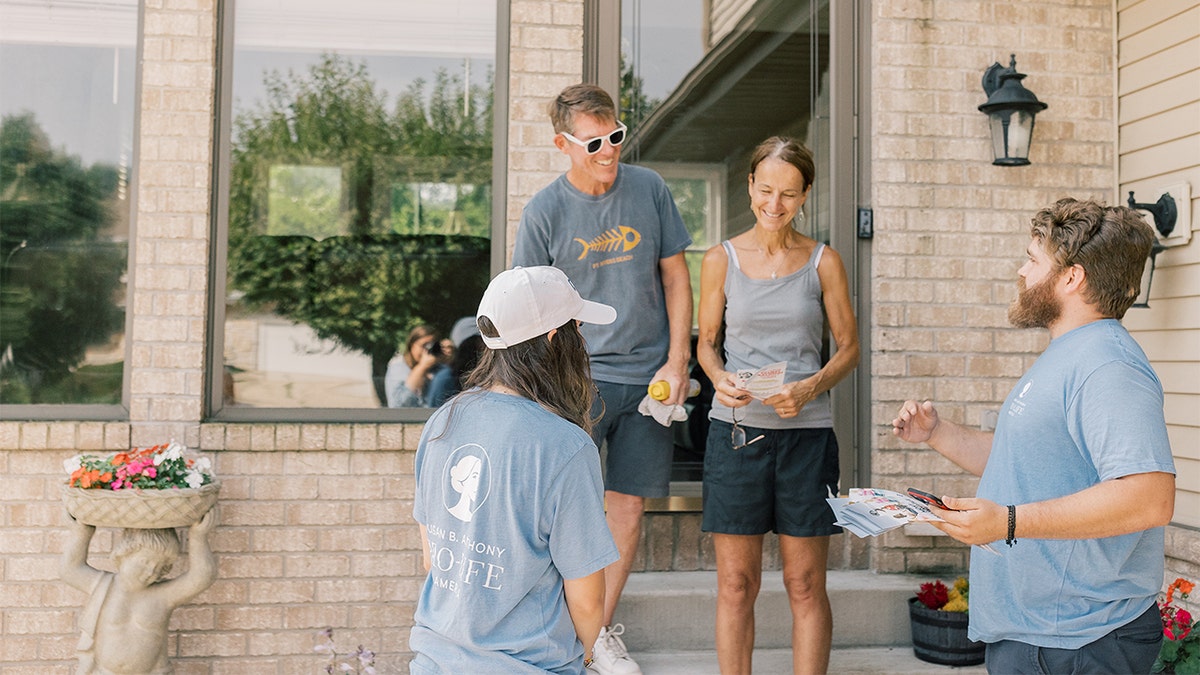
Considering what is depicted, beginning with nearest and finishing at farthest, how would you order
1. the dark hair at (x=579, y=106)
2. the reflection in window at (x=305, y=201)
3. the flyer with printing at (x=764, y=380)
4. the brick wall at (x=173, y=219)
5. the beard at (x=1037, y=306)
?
the beard at (x=1037, y=306), the flyer with printing at (x=764, y=380), the dark hair at (x=579, y=106), the brick wall at (x=173, y=219), the reflection in window at (x=305, y=201)

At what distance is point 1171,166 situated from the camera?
4.27 m

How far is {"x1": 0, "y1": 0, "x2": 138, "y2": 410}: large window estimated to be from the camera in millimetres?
4246

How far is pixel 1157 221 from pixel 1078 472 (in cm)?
262

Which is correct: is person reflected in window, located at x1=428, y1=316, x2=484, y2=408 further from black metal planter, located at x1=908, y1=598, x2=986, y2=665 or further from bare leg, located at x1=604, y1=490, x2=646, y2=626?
black metal planter, located at x1=908, y1=598, x2=986, y2=665

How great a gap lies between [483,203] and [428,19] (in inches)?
33.7

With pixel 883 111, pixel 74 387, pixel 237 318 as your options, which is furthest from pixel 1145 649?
pixel 74 387

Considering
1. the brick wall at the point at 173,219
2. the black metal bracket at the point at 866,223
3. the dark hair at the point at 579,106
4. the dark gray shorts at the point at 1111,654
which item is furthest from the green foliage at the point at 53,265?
the dark gray shorts at the point at 1111,654

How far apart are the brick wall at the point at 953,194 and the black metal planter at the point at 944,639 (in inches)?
16.7

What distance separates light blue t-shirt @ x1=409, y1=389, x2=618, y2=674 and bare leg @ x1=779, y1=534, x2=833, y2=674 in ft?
4.95

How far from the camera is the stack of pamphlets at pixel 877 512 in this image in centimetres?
210

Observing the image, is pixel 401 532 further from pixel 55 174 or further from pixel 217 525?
pixel 55 174

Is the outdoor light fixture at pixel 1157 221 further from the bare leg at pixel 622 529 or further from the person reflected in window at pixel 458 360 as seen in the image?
the person reflected in window at pixel 458 360

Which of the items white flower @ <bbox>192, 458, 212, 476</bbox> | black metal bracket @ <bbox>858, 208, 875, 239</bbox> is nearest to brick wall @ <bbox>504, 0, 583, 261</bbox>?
black metal bracket @ <bbox>858, 208, 875, 239</bbox>

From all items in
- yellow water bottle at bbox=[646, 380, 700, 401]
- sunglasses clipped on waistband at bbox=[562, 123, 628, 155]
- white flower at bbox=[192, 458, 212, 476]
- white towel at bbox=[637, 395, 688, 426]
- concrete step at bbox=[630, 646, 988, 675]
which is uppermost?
sunglasses clipped on waistband at bbox=[562, 123, 628, 155]
